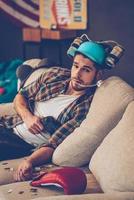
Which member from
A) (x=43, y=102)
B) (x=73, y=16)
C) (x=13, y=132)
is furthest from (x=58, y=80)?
(x=73, y=16)

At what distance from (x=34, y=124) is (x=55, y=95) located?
224 mm

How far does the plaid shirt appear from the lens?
9.26 ft

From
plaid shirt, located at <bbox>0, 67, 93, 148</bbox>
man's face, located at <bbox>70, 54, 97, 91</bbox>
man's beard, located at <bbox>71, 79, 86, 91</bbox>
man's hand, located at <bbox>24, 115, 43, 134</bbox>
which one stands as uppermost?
man's face, located at <bbox>70, 54, 97, 91</bbox>

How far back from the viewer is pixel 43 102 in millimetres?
3100

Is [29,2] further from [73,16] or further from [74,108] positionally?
[74,108]

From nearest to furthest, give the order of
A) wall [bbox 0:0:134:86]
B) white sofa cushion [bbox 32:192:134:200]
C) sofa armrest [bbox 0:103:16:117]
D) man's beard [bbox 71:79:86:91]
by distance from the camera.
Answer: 1. white sofa cushion [bbox 32:192:134:200]
2. man's beard [bbox 71:79:86:91]
3. sofa armrest [bbox 0:103:16:117]
4. wall [bbox 0:0:134:86]

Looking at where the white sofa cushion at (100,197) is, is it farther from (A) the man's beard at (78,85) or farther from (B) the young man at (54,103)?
(A) the man's beard at (78,85)

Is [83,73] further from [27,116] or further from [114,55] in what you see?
[27,116]

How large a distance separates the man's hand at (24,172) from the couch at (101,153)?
5 cm

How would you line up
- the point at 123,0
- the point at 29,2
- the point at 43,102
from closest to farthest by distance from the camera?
the point at 43,102, the point at 123,0, the point at 29,2

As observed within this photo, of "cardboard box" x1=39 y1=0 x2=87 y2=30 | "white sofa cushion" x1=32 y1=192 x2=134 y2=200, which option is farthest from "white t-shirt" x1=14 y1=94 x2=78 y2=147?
"cardboard box" x1=39 y1=0 x2=87 y2=30

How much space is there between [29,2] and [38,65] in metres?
1.92

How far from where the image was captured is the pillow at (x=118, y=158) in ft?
7.13

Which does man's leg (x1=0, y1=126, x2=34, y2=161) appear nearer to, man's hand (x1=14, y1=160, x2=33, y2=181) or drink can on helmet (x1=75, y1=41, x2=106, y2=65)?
man's hand (x1=14, y1=160, x2=33, y2=181)
